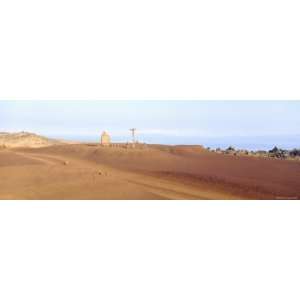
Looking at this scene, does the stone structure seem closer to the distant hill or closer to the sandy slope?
the sandy slope

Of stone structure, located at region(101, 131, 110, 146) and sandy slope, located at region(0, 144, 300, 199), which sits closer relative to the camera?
sandy slope, located at region(0, 144, 300, 199)

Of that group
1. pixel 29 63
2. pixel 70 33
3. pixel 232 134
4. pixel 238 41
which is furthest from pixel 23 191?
pixel 238 41

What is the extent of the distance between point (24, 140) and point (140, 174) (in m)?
1.60

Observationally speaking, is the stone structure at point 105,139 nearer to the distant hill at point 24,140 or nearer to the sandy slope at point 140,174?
the sandy slope at point 140,174

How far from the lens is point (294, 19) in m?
6.57

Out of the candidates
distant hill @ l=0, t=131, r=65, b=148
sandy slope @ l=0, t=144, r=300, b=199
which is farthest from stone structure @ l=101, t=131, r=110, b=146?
distant hill @ l=0, t=131, r=65, b=148

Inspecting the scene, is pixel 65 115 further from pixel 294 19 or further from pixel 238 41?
pixel 294 19

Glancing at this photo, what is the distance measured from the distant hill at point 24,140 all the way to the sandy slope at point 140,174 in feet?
0.28

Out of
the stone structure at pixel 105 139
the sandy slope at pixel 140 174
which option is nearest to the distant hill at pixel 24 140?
the sandy slope at pixel 140 174

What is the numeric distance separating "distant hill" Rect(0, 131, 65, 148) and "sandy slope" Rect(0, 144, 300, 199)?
0.08m

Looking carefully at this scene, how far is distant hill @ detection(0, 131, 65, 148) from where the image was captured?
7.04 meters

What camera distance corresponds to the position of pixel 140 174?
7129 millimetres

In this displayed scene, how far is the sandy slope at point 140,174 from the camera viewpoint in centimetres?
682

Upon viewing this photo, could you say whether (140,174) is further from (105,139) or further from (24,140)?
(24,140)
